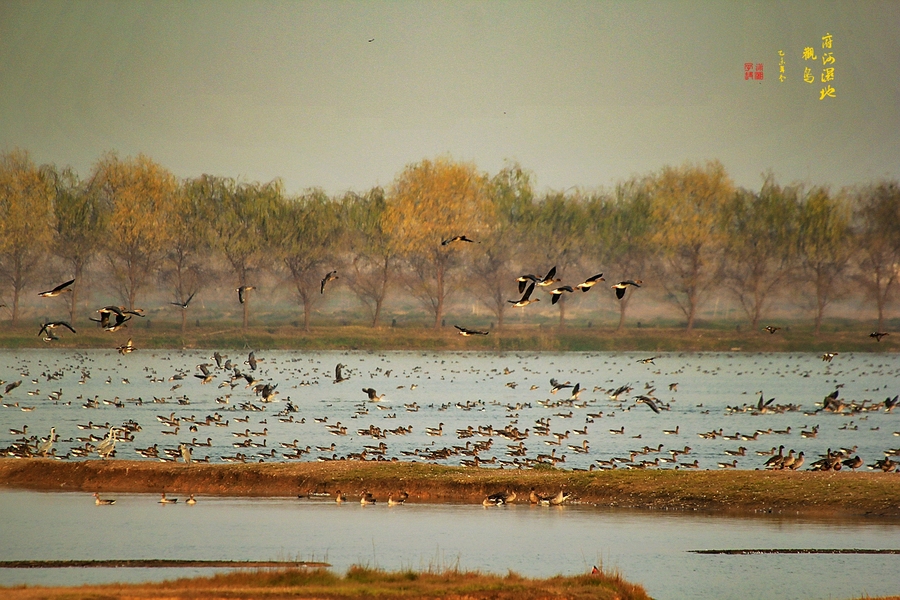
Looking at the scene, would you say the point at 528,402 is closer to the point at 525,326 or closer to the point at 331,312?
the point at 525,326

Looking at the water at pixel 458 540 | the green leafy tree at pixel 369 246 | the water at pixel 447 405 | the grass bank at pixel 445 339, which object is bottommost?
the water at pixel 458 540

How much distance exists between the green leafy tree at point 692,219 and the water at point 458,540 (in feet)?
317

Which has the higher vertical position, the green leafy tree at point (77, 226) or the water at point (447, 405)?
the green leafy tree at point (77, 226)

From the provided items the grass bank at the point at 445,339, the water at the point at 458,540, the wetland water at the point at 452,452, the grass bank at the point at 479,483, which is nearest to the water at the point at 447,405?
the wetland water at the point at 452,452

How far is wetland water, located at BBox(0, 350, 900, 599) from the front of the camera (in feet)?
81.4

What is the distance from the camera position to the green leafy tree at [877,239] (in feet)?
416

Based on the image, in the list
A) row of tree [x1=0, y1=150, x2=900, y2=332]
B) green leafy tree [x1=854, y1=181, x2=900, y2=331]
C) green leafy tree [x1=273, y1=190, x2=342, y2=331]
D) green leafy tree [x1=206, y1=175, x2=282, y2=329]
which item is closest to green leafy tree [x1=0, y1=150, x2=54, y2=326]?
row of tree [x1=0, y1=150, x2=900, y2=332]

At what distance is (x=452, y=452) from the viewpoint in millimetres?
39969

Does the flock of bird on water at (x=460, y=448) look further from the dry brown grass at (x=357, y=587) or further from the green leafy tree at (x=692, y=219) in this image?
the green leafy tree at (x=692, y=219)

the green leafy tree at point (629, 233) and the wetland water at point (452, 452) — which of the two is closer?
the wetland water at point (452, 452)

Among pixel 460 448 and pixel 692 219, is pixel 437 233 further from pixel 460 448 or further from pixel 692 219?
pixel 460 448

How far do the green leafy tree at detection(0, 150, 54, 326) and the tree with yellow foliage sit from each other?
35.0m

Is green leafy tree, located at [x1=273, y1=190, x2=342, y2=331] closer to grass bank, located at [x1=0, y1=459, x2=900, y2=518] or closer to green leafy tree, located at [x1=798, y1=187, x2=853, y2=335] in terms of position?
green leafy tree, located at [x1=798, y1=187, x2=853, y2=335]

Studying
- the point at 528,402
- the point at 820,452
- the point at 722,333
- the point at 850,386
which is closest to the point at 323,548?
the point at 820,452
